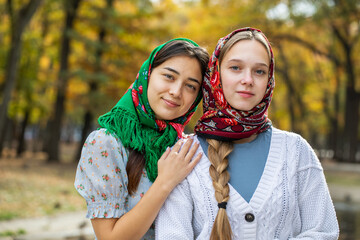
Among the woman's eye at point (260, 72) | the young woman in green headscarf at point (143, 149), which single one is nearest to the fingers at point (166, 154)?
the young woman in green headscarf at point (143, 149)

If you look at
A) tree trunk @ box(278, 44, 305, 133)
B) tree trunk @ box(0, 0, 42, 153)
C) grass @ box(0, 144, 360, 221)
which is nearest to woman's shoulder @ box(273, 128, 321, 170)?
grass @ box(0, 144, 360, 221)

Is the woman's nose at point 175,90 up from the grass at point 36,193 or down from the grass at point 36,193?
up

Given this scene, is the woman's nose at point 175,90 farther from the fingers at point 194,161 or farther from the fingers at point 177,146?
the fingers at point 194,161

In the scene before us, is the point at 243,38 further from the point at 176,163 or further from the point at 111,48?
the point at 111,48

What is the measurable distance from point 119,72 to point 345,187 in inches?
385

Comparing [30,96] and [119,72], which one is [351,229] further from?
[30,96]

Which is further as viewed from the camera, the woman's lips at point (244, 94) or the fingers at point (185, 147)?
the fingers at point (185, 147)

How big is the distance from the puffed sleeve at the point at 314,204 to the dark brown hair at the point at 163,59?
2.84 feet

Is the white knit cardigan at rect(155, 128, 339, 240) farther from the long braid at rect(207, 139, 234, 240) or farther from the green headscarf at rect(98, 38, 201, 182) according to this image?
the green headscarf at rect(98, 38, 201, 182)

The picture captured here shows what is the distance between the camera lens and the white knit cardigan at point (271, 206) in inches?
89.8

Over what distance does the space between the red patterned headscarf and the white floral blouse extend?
52 centimetres

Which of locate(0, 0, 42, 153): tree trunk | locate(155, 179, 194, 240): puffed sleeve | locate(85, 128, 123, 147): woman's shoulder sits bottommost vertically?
locate(155, 179, 194, 240): puffed sleeve

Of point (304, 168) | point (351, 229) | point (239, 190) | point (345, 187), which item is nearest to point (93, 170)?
point (239, 190)

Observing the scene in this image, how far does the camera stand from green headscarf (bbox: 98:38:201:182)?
8.64 ft
